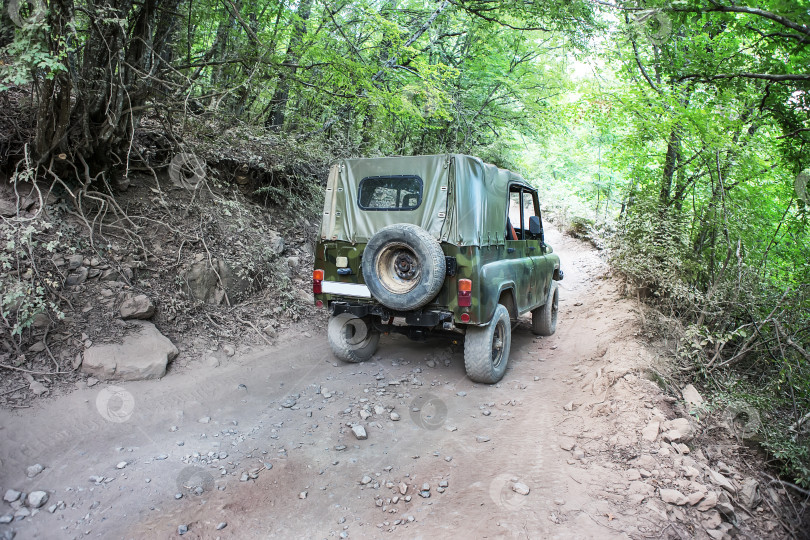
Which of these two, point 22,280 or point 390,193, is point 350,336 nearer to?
point 390,193

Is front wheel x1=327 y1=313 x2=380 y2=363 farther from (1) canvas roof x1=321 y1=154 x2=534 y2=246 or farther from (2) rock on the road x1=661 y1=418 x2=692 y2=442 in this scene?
(2) rock on the road x1=661 y1=418 x2=692 y2=442

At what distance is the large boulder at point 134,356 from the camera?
396cm

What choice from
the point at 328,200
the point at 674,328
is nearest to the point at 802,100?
the point at 674,328

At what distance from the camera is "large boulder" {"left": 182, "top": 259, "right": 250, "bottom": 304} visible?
5285 mm

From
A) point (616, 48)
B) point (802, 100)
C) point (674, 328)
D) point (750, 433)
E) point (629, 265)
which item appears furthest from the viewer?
point (616, 48)

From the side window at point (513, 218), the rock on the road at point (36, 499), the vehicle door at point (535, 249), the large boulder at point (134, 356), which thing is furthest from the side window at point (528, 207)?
the rock on the road at point (36, 499)

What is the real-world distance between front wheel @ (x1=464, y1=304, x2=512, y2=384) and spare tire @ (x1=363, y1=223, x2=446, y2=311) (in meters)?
0.72

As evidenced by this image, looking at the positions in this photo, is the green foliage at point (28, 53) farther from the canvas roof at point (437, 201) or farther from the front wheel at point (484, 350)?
the front wheel at point (484, 350)

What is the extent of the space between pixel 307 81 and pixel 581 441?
19.3ft

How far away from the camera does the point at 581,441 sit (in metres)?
3.60

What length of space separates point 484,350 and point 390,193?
6.21ft

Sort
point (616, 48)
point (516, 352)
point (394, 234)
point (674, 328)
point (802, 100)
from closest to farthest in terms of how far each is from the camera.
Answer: point (802, 100) → point (394, 234) → point (674, 328) → point (516, 352) → point (616, 48)

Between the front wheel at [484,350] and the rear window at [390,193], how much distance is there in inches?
55.4

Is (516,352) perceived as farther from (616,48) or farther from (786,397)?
(616,48)
